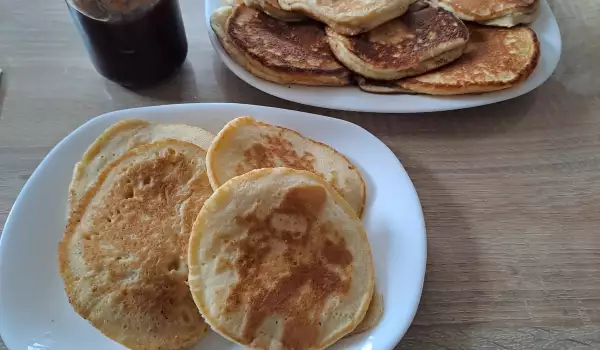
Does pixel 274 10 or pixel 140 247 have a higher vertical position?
pixel 274 10

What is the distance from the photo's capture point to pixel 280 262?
3.05 feet

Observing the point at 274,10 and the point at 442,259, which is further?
the point at 274,10

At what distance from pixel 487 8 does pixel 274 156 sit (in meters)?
0.78

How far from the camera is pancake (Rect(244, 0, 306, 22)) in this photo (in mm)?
1411

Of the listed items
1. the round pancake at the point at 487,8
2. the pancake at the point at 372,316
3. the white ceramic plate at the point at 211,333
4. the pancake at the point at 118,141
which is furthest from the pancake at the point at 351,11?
the pancake at the point at 372,316

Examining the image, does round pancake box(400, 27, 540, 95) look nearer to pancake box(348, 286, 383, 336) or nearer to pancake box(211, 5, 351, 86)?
pancake box(211, 5, 351, 86)

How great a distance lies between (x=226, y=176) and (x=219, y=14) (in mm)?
605

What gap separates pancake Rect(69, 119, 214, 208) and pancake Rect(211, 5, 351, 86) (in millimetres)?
264

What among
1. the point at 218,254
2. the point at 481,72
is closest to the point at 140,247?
the point at 218,254

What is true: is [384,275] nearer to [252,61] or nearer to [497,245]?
[497,245]

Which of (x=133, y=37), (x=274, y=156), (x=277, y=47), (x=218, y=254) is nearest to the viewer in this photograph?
(x=218, y=254)

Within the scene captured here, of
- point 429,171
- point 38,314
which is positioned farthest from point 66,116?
point 429,171

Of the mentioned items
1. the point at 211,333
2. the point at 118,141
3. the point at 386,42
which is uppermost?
the point at 386,42

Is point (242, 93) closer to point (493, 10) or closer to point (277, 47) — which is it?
point (277, 47)
